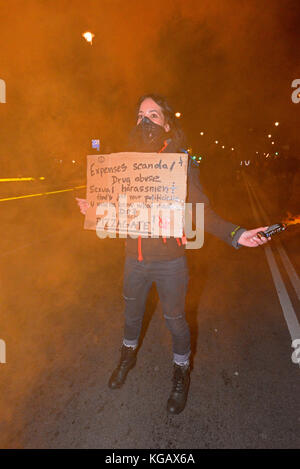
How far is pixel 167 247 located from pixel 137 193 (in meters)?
0.42

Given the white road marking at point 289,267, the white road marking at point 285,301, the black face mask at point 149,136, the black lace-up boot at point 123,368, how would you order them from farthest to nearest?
the white road marking at point 289,267, the white road marking at point 285,301, the black lace-up boot at point 123,368, the black face mask at point 149,136

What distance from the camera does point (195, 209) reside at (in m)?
2.04

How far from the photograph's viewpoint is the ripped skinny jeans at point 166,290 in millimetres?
2109

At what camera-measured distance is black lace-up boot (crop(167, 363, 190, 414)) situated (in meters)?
2.20

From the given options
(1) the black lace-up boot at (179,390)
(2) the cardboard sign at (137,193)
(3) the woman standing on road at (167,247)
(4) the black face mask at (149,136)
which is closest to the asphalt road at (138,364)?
(1) the black lace-up boot at (179,390)

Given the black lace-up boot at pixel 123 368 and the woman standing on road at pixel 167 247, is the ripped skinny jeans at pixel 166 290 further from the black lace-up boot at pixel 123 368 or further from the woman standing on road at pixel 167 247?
the black lace-up boot at pixel 123 368

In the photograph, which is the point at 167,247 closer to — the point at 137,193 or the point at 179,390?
the point at 137,193

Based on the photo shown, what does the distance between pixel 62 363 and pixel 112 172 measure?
5.71 feet

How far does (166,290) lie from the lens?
7.04ft

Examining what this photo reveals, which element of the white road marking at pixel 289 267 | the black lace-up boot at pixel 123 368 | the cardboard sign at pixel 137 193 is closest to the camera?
the cardboard sign at pixel 137 193

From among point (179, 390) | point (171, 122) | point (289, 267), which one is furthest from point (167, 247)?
point (289, 267)
